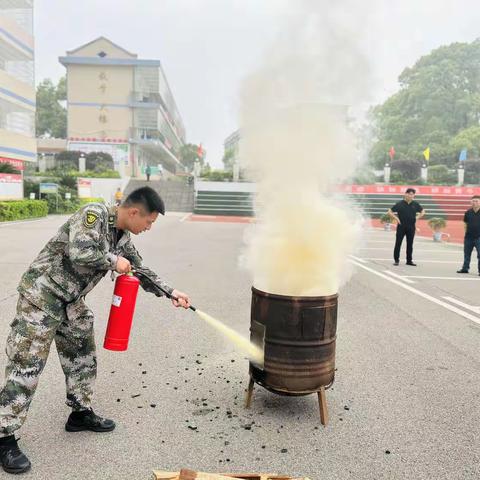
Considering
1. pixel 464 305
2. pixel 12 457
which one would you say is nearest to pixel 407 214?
pixel 464 305

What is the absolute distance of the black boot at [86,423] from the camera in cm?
312

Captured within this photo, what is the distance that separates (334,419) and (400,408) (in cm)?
58

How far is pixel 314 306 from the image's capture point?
324 centimetres

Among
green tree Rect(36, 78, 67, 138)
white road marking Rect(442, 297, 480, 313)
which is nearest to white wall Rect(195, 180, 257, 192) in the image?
white road marking Rect(442, 297, 480, 313)

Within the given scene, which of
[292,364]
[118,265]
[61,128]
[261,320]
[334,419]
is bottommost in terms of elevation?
[334,419]

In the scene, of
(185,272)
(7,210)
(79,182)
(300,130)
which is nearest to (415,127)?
(79,182)

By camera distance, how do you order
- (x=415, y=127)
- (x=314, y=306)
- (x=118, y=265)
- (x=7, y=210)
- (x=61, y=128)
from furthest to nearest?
(x=61, y=128), (x=415, y=127), (x=7, y=210), (x=314, y=306), (x=118, y=265)

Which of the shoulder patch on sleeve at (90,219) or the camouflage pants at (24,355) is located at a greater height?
the shoulder patch on sleeve at (90,219)

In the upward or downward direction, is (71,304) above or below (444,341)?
above

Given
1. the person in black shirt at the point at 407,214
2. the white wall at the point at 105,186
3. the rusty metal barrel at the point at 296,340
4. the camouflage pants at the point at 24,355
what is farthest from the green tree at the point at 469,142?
the camouflage pants at the point at 24,355

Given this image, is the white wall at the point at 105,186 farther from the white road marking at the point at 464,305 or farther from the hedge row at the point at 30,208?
the white road marking at the point at 464,305

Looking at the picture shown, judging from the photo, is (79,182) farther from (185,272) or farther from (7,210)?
(185,272)

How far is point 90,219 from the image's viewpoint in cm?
266

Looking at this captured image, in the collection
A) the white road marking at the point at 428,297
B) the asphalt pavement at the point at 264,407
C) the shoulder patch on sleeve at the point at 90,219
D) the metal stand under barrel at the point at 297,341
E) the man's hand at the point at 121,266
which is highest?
the shoulder patch on sleeve at the point at 90,219
